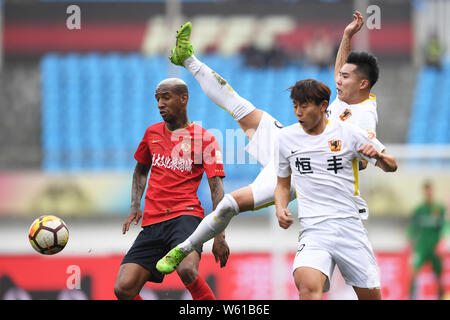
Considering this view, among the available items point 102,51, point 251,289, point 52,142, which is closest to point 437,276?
point 251,289

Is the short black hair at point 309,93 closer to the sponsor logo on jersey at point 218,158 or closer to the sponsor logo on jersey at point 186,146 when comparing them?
the sponsor logo on jersey at point 218,158

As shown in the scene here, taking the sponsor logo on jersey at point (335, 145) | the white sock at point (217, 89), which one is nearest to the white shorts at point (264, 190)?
the sponsor logo on jersey at point (335, 145)

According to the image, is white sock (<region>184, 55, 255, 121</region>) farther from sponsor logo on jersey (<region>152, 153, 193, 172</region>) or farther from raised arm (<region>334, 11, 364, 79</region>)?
raised arm (<region>334, 11, 364, 79</region>)

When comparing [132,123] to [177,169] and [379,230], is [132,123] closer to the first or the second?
[379,230]

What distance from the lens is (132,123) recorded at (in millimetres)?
16266

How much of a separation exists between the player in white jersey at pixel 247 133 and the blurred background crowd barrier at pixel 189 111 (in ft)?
6.49

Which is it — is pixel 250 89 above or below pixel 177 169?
above

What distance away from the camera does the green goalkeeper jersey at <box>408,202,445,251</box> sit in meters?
10.9

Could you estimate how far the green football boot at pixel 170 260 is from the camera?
5461mm

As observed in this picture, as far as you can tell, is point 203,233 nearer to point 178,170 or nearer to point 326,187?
point 178,170

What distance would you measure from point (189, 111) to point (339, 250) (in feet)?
A: 39.5

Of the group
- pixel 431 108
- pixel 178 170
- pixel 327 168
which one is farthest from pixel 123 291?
pixel 431 108

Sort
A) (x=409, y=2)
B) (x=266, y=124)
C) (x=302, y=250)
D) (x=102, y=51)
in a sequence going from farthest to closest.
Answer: (x=409, y=2) → (x=102, y=51) → (x=266, y=124) → (x=302, y=250)

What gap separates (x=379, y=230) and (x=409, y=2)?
11.2m
